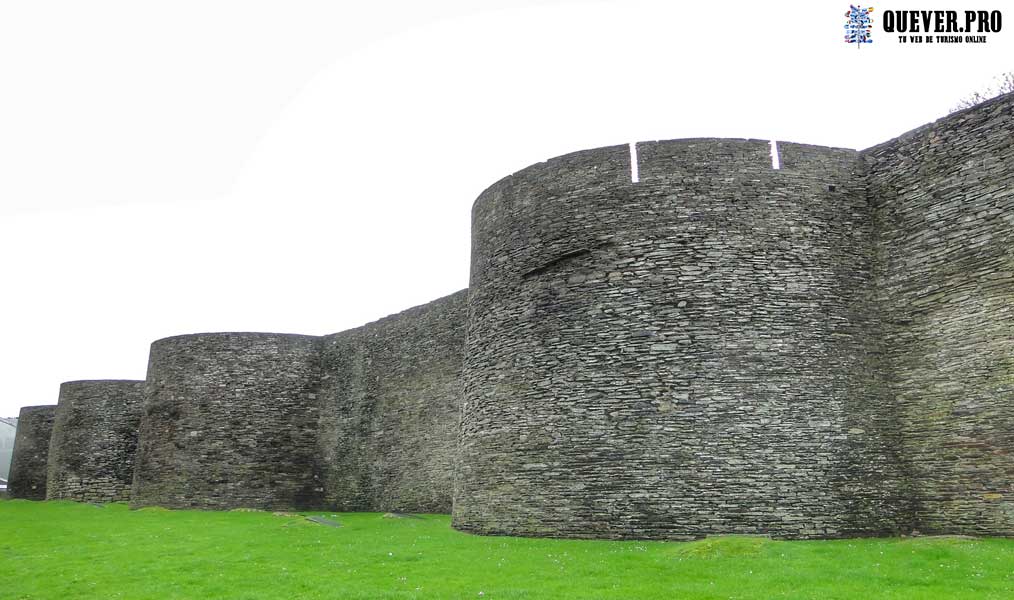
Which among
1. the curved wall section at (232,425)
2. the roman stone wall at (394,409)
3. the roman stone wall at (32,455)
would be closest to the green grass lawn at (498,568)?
the roman stone wall at (394,409)

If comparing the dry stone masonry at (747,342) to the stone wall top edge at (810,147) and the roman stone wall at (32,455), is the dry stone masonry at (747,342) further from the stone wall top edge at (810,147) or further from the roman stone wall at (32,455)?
the roman stone wall at (32,455)

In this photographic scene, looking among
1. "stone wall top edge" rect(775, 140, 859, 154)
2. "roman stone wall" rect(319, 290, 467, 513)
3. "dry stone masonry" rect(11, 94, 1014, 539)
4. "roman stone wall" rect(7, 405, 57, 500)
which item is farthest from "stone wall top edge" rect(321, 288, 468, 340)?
"roman stone wall" rect(7, 405, 57, 500)

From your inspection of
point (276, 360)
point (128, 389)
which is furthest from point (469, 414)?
point (128, 389)

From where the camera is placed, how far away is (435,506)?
76.1 feet

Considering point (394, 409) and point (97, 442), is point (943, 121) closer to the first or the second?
point (394, 409)

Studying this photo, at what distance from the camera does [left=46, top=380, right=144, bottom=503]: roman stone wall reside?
114ft

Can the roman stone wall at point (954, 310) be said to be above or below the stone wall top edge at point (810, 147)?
below

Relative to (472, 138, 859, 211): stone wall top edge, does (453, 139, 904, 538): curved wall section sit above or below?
below

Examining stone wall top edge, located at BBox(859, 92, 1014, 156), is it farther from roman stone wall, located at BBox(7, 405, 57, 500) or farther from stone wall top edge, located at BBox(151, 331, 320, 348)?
roman stone wall, located at BBox(7, 405, 57, 500)

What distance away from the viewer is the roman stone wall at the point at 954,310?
12.7 metres

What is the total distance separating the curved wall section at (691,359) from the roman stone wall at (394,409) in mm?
7078

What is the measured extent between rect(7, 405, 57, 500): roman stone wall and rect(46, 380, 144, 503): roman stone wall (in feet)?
17.5

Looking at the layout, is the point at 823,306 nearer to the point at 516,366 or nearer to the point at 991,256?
the point at 991,256

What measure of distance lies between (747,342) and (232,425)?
2007cm
